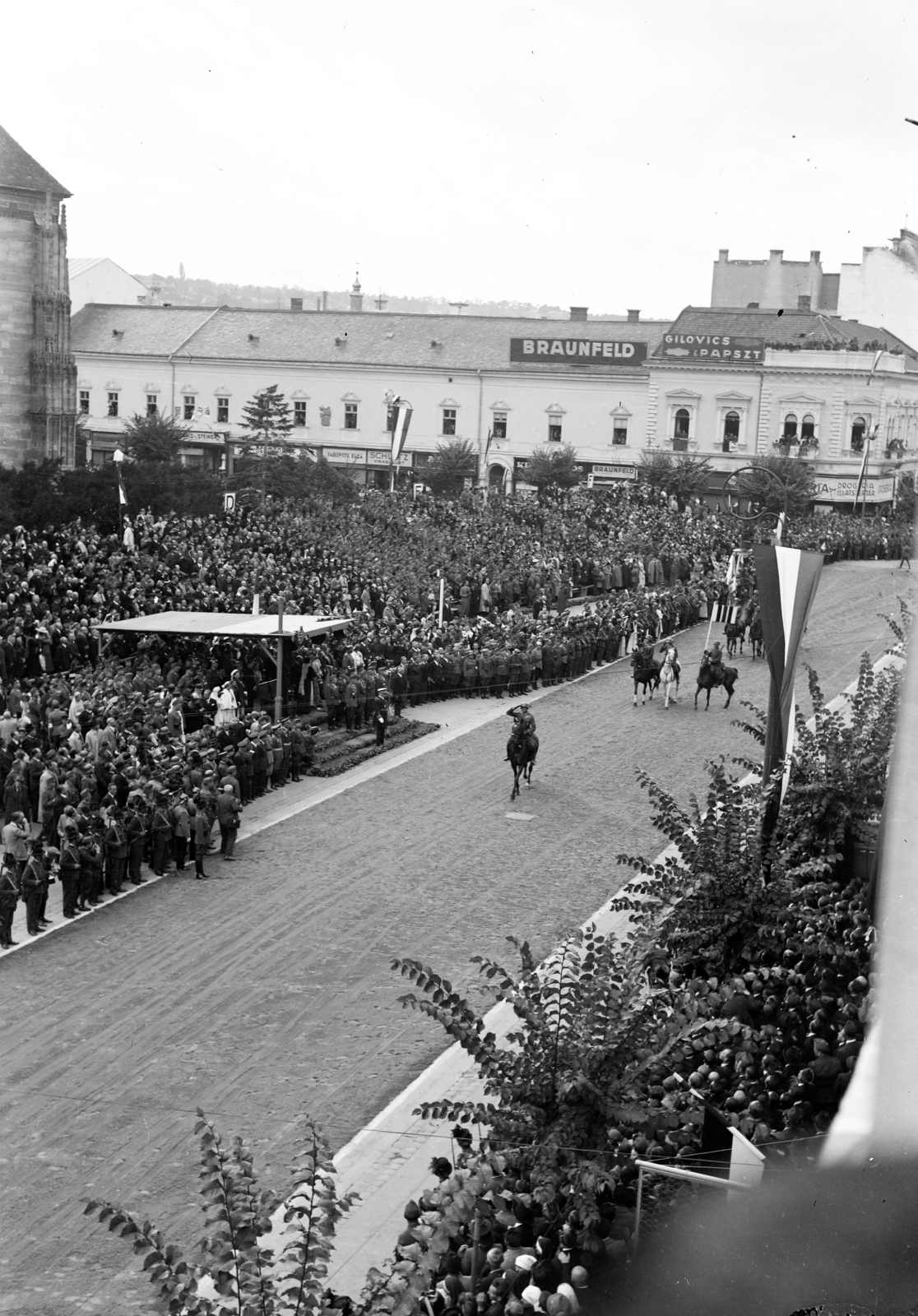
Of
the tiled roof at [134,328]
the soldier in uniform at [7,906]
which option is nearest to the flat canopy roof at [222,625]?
the soldier in uniform at [7,906]

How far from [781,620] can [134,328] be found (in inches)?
2737

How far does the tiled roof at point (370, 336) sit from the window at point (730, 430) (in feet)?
17.7

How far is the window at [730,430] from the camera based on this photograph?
233ft

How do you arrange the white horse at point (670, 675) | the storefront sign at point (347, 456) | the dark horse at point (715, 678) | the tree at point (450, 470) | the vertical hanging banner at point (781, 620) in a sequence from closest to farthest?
the vertical hanging banner at point (781, 620) → the dark horse at point (715, 678) → the white horse at point (670, 675) → the tree at point (450, 470) → the storefront sign at point (347, 456)

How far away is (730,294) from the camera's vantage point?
84.2 m

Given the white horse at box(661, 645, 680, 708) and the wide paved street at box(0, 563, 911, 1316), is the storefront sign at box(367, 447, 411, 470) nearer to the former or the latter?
the white horse at box(661, 645, 680, 708)

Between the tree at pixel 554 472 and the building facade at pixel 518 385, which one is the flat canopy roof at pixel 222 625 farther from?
the building facade at pixel 518 385

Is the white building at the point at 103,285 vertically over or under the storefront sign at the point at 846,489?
over

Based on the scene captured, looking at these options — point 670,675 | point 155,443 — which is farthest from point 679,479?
point 670,675

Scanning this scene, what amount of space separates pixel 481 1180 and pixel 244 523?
35303 millimetres

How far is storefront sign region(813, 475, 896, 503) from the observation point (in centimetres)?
6669

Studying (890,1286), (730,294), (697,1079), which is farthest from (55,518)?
(730,294)

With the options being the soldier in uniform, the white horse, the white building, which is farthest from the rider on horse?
Answer: the white building

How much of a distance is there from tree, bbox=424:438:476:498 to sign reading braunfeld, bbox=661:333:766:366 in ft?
35.2
